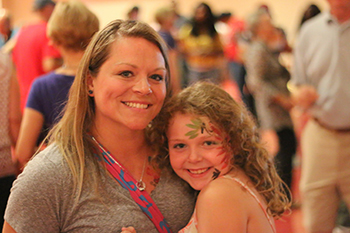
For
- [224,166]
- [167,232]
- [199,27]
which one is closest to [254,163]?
[224,166]

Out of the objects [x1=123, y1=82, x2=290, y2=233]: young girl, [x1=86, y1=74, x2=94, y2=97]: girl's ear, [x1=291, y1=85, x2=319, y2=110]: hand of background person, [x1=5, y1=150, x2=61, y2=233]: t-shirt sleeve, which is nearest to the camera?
[x1=5, y1=150, x2=61, y2=233]: t-shirt sleeve

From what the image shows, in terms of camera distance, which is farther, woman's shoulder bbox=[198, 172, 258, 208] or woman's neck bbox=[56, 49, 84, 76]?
woman's neck bbox=[56, 49, 84, 76]

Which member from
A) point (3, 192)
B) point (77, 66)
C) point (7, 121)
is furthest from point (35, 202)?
point (77, 66)

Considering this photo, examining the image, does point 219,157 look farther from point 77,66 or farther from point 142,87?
point 77,66

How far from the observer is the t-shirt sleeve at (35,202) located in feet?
4.03


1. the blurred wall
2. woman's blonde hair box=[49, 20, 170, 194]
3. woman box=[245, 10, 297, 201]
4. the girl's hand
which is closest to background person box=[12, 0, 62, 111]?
woman's blonde hair box=[49, 20, 170, 194]

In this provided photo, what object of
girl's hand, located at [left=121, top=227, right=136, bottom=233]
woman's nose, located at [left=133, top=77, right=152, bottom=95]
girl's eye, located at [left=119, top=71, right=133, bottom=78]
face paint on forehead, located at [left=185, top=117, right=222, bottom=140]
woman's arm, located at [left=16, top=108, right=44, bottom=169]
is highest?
girl's eye, located at [left=119, top=71, right=133, bottom=78]

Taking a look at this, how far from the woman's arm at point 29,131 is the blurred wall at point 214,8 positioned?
7.10m

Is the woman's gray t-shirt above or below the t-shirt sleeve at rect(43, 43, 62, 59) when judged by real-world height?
above

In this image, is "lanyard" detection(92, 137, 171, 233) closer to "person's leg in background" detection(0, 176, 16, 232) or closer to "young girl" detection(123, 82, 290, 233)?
"young girl" detection(123, 82, 290, 233)

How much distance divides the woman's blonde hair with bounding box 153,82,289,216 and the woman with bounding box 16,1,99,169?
862 mm

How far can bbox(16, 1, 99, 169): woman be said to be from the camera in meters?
2.16

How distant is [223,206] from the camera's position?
4.24 feet

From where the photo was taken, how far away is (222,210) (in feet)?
4.21
